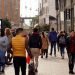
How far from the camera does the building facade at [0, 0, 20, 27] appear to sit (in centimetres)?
17006

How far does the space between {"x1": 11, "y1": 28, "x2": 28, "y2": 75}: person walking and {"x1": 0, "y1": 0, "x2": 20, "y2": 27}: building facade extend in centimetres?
15201

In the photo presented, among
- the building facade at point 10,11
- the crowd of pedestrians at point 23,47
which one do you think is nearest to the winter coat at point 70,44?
the crowd of pedestrians at point 23,47

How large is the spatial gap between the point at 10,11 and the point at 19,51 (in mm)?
167194

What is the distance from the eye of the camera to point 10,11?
17900 cm

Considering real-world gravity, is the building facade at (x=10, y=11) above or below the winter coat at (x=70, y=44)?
above

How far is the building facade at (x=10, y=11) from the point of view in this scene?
170062 mm

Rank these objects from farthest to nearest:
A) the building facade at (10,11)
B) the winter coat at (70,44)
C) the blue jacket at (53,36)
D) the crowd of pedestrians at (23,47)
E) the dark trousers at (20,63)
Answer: the building facade at (10,11)
the blue jacket at (53,36)
the winter coat at (70,44)
the crowd of pedestrians at (23,47)
the dark trousers at (20,63)

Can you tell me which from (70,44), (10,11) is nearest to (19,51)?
(70,44)

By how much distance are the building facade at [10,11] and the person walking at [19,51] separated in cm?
15201

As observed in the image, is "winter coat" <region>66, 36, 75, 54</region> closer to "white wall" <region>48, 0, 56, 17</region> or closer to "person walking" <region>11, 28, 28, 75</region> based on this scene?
"person walking" <region>11, 28, 28, 75</region>

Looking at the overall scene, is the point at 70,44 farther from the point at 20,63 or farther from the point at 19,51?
the point at 20,63

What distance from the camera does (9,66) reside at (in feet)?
66.7

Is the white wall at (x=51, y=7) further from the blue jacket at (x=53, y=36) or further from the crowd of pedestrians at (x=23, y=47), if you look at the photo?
the crowd of pedestrians at (x=23, y=47)

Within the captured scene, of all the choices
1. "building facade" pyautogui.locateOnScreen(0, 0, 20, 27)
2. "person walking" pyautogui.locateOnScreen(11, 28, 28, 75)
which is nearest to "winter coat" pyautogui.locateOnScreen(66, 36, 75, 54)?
"person walking" pyautogui.locateOnScreen(11, 28, 28, 75)
